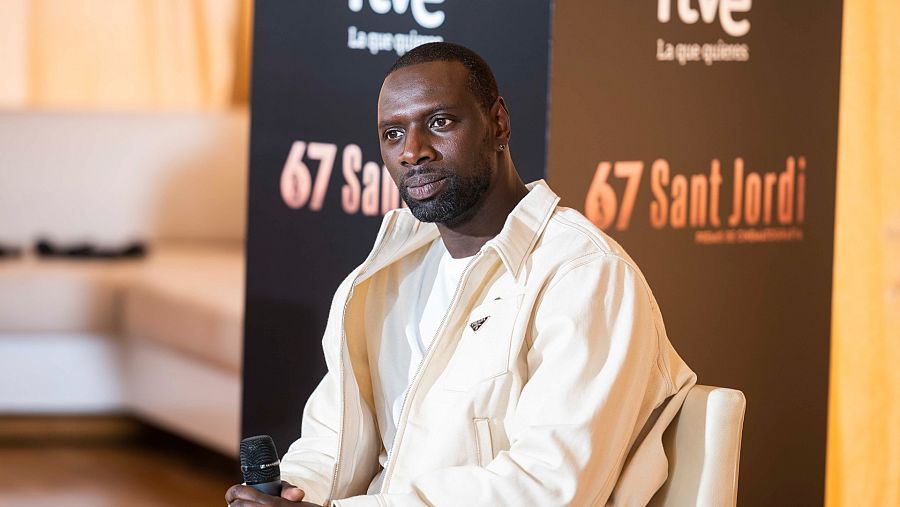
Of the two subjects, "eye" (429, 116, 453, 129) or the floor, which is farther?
the floor

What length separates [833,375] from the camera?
2.88 metres

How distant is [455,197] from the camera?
1.71m

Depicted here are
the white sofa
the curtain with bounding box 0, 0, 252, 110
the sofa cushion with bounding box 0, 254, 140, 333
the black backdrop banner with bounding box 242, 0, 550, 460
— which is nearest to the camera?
the black backdrop banner with bounding box 242, 0, 550, 460

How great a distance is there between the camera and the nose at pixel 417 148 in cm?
170

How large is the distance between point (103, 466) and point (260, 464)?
9.25 feet

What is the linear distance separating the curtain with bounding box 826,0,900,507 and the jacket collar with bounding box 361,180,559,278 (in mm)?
1330

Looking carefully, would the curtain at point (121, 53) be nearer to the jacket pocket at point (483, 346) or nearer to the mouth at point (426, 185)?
the mouth at point (426, 185)

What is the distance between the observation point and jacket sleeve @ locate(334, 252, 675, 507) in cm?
144

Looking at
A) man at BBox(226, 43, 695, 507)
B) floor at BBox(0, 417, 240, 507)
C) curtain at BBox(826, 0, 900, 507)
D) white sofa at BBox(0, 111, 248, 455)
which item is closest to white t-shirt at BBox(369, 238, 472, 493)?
man at BBox(226, 43, 695, 507)

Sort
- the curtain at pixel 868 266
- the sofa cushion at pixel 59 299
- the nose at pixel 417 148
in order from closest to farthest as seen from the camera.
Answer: the nose at pixel 417 148, the curtain at pixel 868 266, the sofa cushion at pixel 59 299

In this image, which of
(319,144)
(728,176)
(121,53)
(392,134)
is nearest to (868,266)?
(728,176)

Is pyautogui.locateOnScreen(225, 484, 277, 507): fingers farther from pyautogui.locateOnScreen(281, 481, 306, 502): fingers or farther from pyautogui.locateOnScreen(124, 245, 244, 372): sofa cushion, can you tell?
pyautogui.locateOnScreen(124, 245, 244, 372): sofa cushion

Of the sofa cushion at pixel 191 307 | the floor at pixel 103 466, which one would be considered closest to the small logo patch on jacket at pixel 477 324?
the sofa cushion at pixel 191 307

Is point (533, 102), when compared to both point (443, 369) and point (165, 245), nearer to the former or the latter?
point (443, 369)
